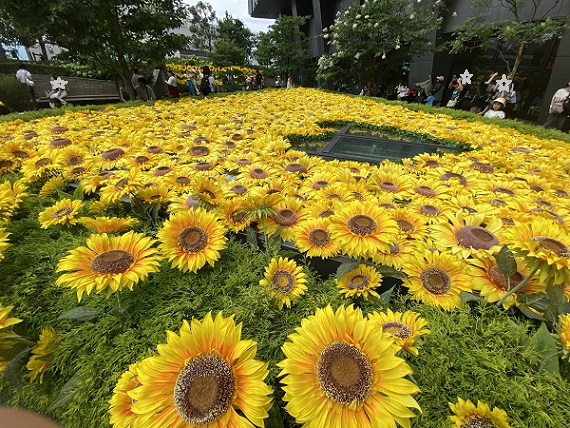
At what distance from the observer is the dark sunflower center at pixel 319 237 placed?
5.19 feet

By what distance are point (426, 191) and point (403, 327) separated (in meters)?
1.56

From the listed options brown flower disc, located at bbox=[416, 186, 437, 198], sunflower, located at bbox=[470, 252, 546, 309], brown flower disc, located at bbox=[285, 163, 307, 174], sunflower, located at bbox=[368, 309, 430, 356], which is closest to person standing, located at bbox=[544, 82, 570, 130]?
brown flower disc, located at bbox=[416, 186, 437, 198]

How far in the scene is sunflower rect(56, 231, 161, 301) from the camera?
3.79ft

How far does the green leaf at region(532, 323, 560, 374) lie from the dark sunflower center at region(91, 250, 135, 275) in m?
1.82

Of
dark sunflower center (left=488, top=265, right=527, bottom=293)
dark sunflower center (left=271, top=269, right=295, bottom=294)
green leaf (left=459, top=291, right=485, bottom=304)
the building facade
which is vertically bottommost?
dark sunflower center (left=271, top=269, right=295, bottom=294)

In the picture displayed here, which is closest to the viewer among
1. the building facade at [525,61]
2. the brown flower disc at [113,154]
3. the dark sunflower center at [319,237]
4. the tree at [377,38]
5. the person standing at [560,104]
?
the dark sunflower center at [319,237]

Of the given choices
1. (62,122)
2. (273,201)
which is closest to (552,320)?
(273,201)

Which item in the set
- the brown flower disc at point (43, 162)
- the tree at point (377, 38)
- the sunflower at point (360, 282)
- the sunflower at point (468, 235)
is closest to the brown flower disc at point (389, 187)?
the sunflower at point (468, 235)

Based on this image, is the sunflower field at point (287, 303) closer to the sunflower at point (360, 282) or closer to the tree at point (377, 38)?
the sunflower at point (360, 282)

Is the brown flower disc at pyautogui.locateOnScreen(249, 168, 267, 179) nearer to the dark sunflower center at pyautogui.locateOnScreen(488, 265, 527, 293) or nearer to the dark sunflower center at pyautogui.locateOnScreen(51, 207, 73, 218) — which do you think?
the dark sunflower center at pyautogui.locateOnScreen(51, 207, 73, 218)

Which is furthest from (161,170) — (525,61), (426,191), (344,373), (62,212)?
(525,61)

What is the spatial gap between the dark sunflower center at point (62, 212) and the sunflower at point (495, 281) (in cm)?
246

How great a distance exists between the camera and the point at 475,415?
937mm

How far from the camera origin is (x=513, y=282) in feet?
4.34
